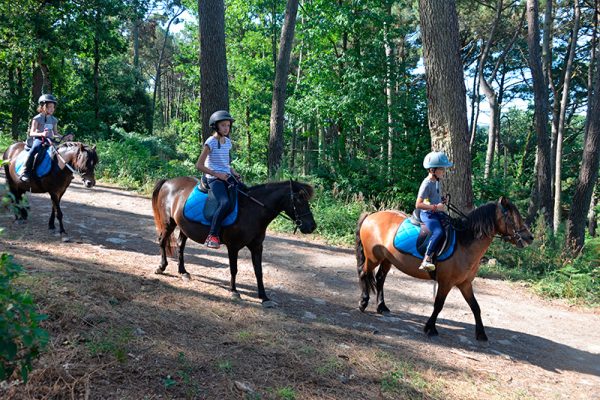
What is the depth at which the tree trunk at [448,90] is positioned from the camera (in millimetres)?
9672

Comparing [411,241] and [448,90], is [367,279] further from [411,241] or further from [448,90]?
[448,90]

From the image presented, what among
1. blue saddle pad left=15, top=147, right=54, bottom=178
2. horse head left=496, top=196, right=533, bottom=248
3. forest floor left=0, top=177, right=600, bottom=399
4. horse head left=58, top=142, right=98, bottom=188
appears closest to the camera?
forest floor left=0, top=177, right=600, bottom=399

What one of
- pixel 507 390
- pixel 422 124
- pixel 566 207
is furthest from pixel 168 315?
pixel 566 207

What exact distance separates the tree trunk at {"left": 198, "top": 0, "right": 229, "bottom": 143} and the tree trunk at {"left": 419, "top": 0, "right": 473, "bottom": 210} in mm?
4814

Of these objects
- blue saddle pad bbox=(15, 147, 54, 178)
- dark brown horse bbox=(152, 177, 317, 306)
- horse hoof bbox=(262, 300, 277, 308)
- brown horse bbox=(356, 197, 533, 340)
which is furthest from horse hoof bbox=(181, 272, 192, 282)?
blue saddle pad bbox=(15, 147, 54, 178)

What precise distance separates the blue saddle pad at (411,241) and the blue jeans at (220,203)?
2.54 metres

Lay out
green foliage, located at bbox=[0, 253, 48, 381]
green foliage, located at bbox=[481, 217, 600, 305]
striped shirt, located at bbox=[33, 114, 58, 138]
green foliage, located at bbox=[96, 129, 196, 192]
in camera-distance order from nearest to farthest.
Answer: green foliage, located at bbox=[0, 253, 48, 381] < striped shirt, located at bbox=[33, 114, 58, 138] < green foliage, located at bbox=[481, 217, 600, 305] < green foliage, located at bbox=[96, 129, 196, 192]

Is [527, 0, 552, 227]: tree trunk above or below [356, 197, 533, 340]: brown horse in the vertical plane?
above

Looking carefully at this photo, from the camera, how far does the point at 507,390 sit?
480cm

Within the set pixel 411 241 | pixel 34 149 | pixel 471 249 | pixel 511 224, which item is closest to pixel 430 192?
pixel 411 241

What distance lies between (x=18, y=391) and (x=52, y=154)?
266 inches

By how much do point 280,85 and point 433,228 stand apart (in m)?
10.7

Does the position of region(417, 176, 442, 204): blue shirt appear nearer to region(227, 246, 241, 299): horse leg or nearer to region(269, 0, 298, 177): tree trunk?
region(227, 246, 241, 299): horse leg

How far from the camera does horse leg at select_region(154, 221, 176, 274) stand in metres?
7.18
